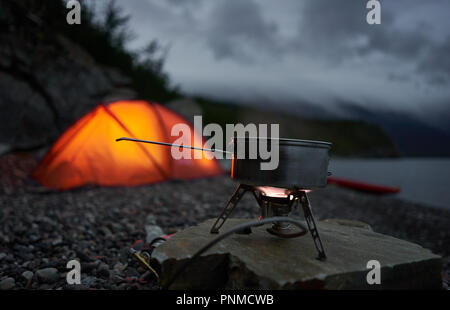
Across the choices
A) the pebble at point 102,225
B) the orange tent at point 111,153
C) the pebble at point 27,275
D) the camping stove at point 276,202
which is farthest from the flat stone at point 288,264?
the orange tent at point 111,153

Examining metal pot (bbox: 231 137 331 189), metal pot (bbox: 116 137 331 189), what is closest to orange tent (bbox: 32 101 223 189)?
metal pot (bbox: 116 137 331 189)

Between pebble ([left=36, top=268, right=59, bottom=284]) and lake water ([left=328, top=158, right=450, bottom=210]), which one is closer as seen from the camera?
pebble ([left=36, top=268, right=59, bottom=284])

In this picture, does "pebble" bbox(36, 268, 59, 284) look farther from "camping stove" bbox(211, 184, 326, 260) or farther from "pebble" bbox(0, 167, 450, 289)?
"camping stove" bbox(211, 184, 326, 260)

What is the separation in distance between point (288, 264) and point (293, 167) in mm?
722

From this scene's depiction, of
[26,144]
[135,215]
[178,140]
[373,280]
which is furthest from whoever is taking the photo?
[26,144]

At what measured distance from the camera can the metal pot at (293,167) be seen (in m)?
2.09

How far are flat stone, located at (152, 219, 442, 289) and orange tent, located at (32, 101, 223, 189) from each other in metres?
4.80

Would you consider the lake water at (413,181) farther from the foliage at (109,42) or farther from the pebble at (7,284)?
the foliage at (109,42)

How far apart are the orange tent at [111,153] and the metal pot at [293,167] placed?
5087 millimetres

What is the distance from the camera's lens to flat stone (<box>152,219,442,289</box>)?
1.73 m
